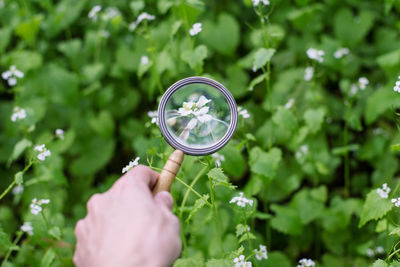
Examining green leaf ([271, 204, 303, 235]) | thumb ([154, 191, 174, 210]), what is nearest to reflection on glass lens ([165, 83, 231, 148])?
thumb ([154, 191, 174, 210])

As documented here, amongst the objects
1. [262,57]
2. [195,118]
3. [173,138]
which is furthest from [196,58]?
[173,138]

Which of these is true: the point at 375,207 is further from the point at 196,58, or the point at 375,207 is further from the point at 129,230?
the point at 129,230

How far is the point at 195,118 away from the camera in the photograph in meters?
1.40

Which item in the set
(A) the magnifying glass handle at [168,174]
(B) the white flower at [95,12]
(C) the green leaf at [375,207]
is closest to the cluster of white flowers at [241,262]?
(A) the magnifying glass handle at [168,174]

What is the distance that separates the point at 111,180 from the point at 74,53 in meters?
0.93

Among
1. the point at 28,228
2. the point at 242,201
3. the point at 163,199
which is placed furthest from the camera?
the point at 28,228

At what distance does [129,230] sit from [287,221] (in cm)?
122

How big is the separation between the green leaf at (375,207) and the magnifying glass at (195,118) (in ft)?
2.46

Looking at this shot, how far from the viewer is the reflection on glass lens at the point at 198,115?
4.42 ft

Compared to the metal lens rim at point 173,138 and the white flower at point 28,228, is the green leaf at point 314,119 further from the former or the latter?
the white flower at point 28,228

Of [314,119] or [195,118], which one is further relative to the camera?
[314,119]

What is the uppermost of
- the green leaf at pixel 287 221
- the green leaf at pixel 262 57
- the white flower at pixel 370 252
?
the green leaf at pixel 262 57

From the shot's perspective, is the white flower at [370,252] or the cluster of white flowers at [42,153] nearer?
the cluster of white flowers at [42,153]

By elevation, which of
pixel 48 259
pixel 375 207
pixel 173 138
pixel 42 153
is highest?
pixel 173 138
